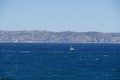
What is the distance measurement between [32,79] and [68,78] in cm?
708

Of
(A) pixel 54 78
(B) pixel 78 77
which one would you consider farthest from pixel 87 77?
(A) pixel 54 78

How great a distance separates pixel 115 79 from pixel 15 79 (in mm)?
18494

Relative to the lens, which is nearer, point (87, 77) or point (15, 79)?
point (15, 79)

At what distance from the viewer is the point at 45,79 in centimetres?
7256

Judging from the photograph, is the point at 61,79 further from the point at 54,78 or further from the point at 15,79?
the point at 15,79

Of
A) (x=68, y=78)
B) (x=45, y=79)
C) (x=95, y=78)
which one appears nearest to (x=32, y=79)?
(x=45, y=79)

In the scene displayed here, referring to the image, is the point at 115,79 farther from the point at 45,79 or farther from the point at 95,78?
the point at 45,79

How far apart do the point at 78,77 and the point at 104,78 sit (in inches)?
203

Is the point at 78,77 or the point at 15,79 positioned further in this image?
the point at 78,77

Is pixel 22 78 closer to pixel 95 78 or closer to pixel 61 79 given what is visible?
pixel 61 79

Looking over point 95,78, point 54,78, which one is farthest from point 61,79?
point 95,78

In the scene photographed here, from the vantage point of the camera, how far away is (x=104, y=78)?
7450 centimetres

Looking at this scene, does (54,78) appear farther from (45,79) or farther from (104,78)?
(104,78)

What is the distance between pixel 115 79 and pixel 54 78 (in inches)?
450
